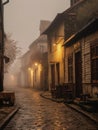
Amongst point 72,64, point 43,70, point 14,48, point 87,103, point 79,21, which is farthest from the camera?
point 14,48

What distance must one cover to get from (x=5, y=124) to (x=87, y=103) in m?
4.94

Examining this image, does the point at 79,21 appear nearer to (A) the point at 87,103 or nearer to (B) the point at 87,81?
(B) the point at 87,81

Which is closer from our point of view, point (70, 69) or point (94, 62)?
point (94, 62)

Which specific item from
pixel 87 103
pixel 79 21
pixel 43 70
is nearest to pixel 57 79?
pixel 79 21

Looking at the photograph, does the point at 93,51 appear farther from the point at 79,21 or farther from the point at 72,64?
the point at 79,21

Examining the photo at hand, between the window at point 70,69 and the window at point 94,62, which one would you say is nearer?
the window at point 94,62

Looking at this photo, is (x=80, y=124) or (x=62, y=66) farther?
(x=62, y=66)

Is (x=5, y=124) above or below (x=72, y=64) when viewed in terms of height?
below

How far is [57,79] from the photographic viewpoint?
28.8 metres

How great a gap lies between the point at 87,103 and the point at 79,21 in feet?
40.2

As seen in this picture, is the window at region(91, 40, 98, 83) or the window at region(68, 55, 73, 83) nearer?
the window at region(91, 40, 98, 83)

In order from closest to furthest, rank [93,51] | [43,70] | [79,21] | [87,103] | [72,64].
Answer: [87,103]
[93,51]
[72,64]
[79,21]
[43,70]

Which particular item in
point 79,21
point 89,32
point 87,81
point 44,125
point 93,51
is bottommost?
point 44,125

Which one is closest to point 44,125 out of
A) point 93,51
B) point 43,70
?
point 93,51
